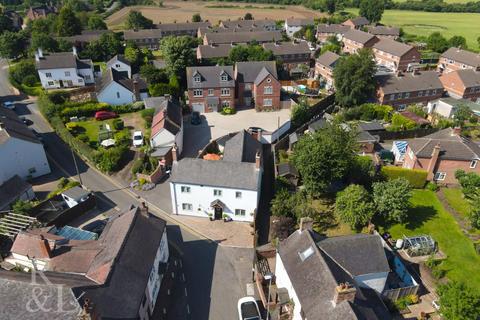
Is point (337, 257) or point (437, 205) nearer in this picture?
point (337, 257)

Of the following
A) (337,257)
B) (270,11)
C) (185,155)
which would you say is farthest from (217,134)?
Result: (270,11)

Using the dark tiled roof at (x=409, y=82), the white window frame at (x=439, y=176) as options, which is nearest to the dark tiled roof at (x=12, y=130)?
the white window frame at (x=439, y=176)

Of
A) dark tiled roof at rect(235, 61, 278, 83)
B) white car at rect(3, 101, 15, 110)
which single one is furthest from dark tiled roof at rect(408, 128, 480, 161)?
white car at rect(3, 101, 15, 110)

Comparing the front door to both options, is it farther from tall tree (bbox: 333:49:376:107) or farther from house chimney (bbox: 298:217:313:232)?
tall tree (bbox: 333:49:376:107)

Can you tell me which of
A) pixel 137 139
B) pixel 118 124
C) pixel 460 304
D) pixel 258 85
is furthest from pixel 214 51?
pixel 460 304

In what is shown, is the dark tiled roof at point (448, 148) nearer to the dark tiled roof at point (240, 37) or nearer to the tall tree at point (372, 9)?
the dark tiled roof at point (240, 37)

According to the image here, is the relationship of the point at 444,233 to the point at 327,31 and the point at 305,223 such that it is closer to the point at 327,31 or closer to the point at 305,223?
the point at 305,223

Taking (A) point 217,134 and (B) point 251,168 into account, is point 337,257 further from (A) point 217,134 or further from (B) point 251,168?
(A) point 217,134
